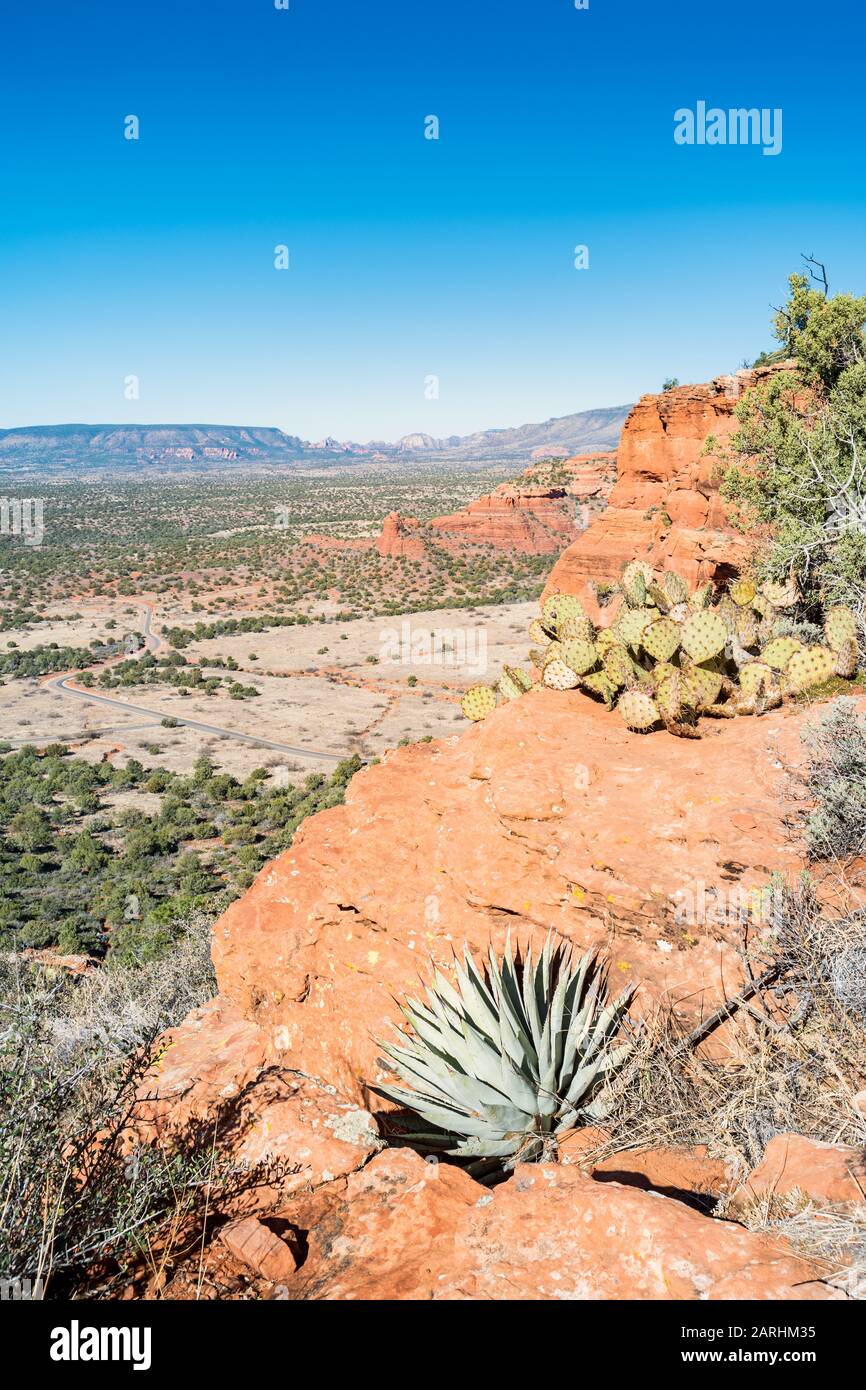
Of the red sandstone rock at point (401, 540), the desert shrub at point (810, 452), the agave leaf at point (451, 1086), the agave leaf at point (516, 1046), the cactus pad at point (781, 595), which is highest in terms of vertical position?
the red sandstone rock at point (401, 540)

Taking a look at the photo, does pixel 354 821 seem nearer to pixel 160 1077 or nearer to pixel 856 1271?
pixel 160 1077

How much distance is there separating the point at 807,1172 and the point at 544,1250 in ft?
3.20

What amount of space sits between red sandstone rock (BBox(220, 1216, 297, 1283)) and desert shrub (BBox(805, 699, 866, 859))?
3.12 m

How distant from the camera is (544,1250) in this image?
2479 mm

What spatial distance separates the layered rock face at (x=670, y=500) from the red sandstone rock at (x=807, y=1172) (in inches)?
448

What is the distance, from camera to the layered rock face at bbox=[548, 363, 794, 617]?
1455cm

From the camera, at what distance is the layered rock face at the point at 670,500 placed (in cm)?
1455

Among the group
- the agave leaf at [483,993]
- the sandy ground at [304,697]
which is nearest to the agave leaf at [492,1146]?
the agave leaf at [483,993]

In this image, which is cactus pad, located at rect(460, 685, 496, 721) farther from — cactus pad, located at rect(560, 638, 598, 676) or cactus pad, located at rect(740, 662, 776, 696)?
cactus pad, located at rect(740, 662, 776, 696)

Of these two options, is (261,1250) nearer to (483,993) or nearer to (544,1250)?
(544,1250)

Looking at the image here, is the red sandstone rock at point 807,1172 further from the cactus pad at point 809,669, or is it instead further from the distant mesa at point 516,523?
the distant mesa at point 516,523

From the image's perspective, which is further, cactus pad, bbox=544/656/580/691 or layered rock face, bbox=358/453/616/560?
layered rock face, bbox=358/453/616/560

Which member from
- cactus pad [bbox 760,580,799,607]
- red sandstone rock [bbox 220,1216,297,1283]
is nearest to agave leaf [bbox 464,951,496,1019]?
red sandstone rock [bbox 220,1216,297,1283]
